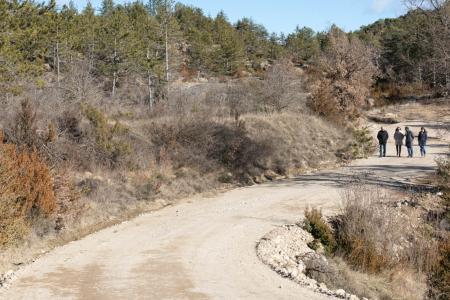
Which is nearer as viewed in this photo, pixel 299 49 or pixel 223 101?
pixel 223 101

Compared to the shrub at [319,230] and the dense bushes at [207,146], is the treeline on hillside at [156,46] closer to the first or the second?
the dense bushes at [207,146]

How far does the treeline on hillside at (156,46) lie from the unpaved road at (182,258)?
814 centimetres

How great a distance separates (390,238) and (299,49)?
77557mm

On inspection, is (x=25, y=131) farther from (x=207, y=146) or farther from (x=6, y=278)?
(x=207, y=146)

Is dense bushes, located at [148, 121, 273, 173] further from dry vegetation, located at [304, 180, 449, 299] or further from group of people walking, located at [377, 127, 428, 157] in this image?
dry vegetation, located at [304, 180, 449, 299]

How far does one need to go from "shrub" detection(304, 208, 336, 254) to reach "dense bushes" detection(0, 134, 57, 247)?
7.29 metres

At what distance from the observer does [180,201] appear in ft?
Result: 70.7

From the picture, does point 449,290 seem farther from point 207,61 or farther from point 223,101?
point 207,61

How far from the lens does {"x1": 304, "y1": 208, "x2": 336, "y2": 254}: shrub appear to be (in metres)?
16.2

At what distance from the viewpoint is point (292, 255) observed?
14219 mm

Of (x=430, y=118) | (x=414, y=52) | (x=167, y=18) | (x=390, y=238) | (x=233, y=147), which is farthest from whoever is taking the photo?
(x=414, y=52)

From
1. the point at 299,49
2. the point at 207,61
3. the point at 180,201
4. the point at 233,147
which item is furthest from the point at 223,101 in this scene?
the point at 299,49

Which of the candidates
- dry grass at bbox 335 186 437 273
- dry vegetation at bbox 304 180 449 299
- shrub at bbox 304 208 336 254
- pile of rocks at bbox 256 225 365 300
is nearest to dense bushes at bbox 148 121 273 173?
dry vegetation at bbox 304 180 449 299

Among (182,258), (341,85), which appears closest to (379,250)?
(182,258)
